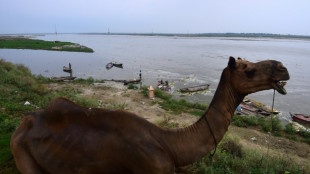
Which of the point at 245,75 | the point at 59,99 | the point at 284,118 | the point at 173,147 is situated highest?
the point at 245,75

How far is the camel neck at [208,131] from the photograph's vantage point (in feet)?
8.06

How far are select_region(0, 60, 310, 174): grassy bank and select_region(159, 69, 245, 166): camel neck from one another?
1.79 m

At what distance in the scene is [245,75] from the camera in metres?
2.30

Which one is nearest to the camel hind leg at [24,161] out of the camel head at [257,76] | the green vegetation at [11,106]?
the green vegetation at [11,106]

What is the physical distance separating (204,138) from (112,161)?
1111 millimetres

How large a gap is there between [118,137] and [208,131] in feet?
3.52

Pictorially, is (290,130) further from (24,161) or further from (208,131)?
(24,161)

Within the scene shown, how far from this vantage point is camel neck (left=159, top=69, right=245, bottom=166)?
2457mm

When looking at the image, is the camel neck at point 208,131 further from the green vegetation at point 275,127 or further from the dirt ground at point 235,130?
the green vegetation at point 275,127

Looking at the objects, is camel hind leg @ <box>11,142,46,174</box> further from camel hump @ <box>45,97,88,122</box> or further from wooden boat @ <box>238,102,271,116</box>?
wooden boat @ <box>238,102,271,116</box>

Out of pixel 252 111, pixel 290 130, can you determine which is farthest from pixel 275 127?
pixel 252 111

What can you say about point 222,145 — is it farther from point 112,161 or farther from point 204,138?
point 112,161

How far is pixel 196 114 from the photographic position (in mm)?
15039

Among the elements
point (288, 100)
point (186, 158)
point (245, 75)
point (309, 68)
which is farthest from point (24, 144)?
point (309, 68)
